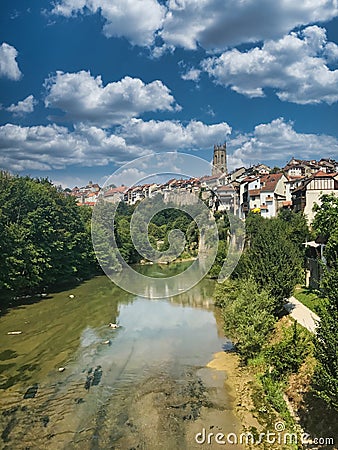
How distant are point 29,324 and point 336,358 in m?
17.7

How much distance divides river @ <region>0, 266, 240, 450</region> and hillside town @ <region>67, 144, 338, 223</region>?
259 inches

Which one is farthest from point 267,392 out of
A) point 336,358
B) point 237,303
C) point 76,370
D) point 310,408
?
point 76,370

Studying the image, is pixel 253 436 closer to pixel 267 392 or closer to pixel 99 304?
pixel 267 392

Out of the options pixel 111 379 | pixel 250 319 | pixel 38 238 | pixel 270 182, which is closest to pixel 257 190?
pixel 270 182

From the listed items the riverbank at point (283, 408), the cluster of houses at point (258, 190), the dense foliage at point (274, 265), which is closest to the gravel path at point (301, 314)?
the dense foliage at point (274, 265)

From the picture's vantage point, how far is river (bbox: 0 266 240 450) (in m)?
10.7

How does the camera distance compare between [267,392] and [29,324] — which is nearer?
[267,392]

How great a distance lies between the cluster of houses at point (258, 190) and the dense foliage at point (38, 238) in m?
4.45

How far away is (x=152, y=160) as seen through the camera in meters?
13.3

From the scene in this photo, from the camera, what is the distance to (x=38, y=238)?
1193 inches

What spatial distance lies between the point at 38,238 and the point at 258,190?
2568 cm

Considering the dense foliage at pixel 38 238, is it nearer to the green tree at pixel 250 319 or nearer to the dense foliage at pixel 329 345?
the green tree at pixel 250 319

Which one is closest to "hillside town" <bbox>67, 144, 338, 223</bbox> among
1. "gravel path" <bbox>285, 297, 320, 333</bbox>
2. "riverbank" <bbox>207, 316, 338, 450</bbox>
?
"gravel path" <bbox>285, 297, 320, 333</bbox>

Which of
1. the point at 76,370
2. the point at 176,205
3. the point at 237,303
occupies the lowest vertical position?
the point at 76,370
